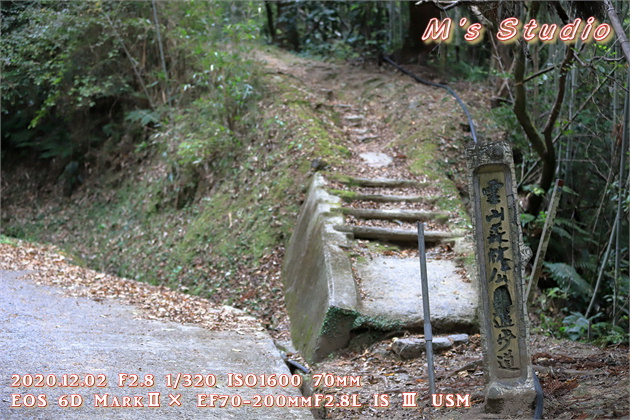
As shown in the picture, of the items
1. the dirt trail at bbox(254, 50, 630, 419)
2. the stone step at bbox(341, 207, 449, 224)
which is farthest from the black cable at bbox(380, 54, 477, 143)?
the stone step at bbox(341, 207, 449, 224)

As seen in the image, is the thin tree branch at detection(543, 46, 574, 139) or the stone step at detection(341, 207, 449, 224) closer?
the thin tree branch at detection(543, 46, 574, 139)

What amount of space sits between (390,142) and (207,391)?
6.84 meters

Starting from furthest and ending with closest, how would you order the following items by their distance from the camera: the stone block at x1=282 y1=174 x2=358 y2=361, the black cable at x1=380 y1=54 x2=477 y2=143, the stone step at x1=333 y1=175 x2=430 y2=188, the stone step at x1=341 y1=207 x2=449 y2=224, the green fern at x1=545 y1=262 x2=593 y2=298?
the black cable at x1=380 y1=54 x2=477 y2=143 → the stone step at x1=333 y1=175 x2=430 y2=188 → the stone step at x1=341 y1=207 x2=449 y2=224 → the green fern at x1=545 y1=262 x2=593 y2=298 → the stone block at x1=282 y1=174 x2=358 y2=361

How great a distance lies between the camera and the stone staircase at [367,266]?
5957 millimetres

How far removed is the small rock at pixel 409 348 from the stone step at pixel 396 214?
97.9 inches

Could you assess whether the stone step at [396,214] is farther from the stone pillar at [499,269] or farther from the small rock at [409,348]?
the stone pillar at [499,269]

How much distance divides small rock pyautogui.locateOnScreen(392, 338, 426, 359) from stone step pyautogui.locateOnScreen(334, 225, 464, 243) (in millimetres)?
2075

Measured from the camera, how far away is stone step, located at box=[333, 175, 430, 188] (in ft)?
28.1

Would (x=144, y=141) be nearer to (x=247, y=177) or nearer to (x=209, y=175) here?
(x=209, y=175)

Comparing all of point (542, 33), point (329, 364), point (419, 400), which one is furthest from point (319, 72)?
point (419, 400)

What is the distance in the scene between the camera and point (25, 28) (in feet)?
36.3

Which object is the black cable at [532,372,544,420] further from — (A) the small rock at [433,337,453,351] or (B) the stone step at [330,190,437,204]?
(B) the stone step at [330,190,437,204]

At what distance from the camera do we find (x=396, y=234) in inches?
293

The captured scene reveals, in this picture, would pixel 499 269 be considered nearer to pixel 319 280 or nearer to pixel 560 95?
pixel 319 280
